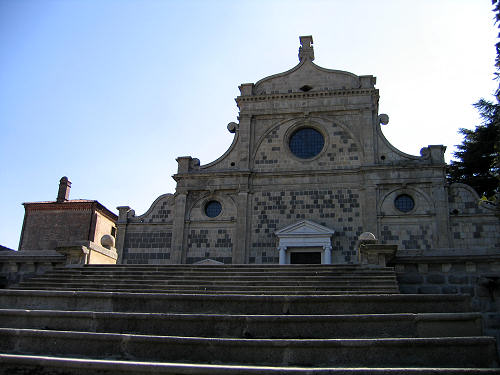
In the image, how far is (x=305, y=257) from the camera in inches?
816

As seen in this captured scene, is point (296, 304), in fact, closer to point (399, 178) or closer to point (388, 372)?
point (388, 372)

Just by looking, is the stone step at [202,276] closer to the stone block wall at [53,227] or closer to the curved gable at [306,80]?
the curved gable at [306,80]

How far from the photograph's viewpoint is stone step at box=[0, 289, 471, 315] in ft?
27.9

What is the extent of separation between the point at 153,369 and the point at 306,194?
1571cm

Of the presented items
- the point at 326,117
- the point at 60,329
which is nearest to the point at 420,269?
the point at 60,329

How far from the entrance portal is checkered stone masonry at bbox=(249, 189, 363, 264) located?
0.77 metres

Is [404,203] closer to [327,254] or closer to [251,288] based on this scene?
[327,254]

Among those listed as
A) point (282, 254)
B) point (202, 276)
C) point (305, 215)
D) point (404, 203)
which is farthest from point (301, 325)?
point (404, 203)

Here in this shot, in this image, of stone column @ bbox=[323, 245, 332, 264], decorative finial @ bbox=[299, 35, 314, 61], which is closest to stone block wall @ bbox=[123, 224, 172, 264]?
stone column @ bbox=[323, 245, 332, 264]

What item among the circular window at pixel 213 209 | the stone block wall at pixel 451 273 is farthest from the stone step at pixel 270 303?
the circular window at pixel 213 209

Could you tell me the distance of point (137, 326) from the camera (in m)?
8.40

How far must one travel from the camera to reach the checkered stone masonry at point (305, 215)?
68.0ft

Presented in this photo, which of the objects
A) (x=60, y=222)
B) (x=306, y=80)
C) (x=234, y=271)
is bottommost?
(x=234, y=271)

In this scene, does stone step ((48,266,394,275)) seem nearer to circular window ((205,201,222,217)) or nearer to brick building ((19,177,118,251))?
circular window ((205,201,222,217))
